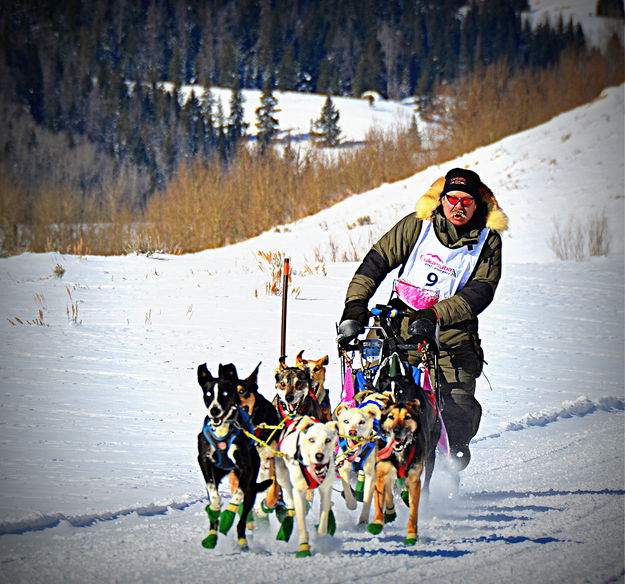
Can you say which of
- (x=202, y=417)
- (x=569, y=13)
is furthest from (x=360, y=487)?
(x=569, y=13)

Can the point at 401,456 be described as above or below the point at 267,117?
below

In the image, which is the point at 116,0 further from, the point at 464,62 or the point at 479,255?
the point at 479,255

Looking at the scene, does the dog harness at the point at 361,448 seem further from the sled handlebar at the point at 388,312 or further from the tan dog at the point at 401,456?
the sled handlebar at the point at 388,312

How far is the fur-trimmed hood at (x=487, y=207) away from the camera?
16.8 ft

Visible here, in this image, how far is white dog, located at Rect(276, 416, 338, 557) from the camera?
3.73 metres

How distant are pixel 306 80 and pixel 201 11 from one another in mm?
23840

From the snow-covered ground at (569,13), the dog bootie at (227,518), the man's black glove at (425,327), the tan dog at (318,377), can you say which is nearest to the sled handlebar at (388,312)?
the man's black glove at (425,327)

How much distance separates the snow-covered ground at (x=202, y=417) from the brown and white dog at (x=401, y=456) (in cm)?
18

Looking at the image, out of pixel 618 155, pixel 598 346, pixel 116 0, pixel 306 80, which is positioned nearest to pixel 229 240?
pixel 618 155

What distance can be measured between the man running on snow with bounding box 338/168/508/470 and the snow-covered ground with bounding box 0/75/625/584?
600 millimetres

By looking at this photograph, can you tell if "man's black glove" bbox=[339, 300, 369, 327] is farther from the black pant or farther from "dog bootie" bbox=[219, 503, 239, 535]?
"dog bootie" bbox=[219, 503, 239, 535]

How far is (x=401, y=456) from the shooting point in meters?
3.98

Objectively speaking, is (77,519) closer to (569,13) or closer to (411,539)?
(411,539)

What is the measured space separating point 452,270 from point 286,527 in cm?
191
